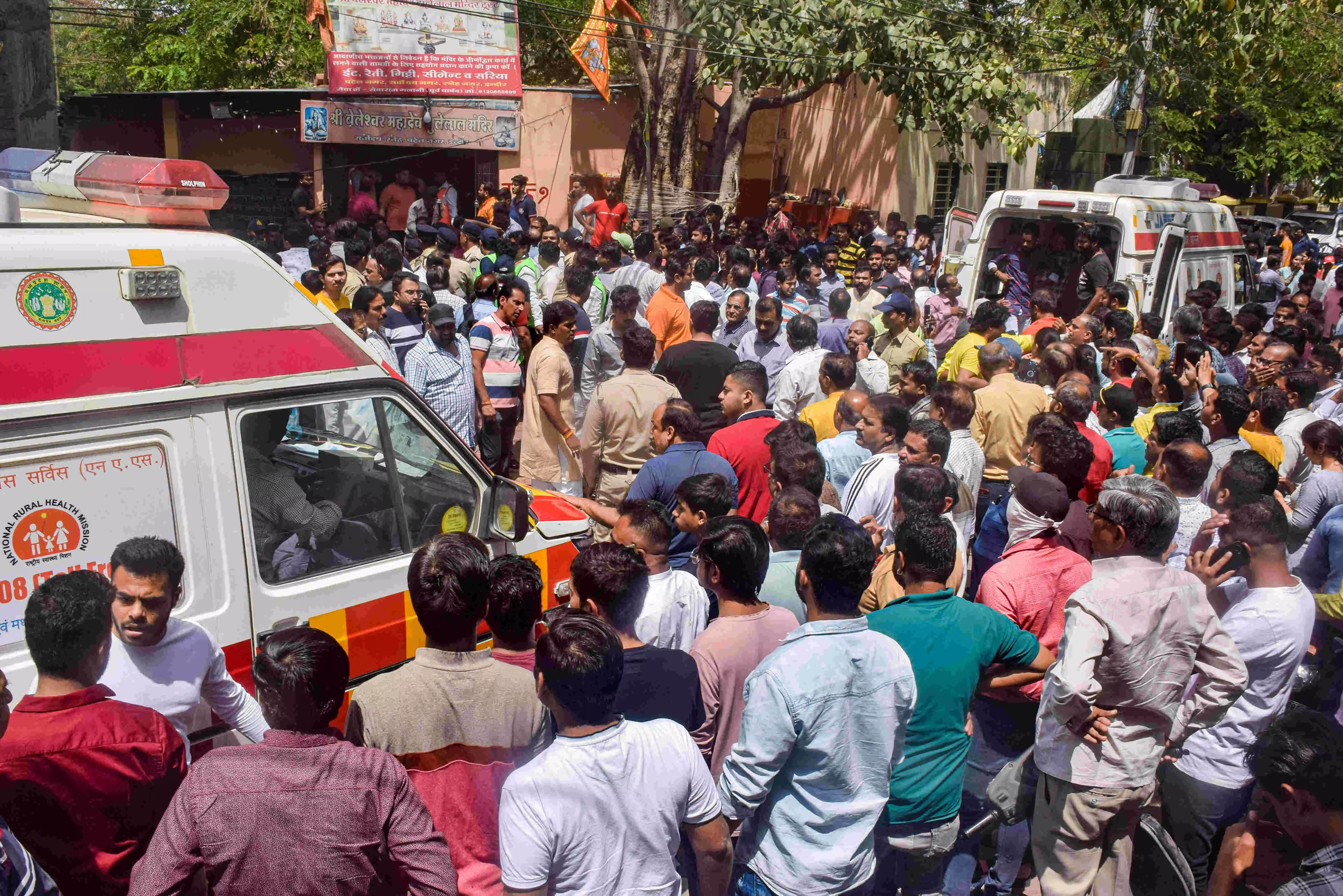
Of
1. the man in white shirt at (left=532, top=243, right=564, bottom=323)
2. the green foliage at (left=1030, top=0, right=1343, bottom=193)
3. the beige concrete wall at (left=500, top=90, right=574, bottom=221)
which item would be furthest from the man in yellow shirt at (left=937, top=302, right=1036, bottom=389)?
the beige concrete wall at (left=500, top=90, right=574, bottom=221)

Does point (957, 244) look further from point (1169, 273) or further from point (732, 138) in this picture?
point (732, 138)

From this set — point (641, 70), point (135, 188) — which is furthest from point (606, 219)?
point (135, 188)

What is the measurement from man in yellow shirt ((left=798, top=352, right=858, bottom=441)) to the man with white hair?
2.65 metres

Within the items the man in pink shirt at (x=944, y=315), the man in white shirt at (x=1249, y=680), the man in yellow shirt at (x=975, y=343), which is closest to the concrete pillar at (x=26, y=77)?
the man in yellow shirt at (x=975, y=343)

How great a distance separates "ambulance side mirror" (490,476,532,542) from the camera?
4.09 metres

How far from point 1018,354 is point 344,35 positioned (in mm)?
13643

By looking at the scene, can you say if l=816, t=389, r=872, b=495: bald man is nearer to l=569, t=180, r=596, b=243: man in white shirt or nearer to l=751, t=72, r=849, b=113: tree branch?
l=569, t=180, r=596, b=243: man in white shirt

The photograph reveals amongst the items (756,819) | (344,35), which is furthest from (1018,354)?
(344,35)

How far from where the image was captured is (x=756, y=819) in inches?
119

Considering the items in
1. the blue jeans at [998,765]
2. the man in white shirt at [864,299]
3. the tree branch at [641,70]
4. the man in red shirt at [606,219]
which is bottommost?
the blue jeans at [998,765]

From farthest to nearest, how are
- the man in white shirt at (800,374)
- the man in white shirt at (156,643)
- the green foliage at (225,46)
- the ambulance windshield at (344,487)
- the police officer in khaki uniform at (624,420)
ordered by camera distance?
the green foliage at (225,46), the man in white shirt at (800,374), the police officer in khaki uniform at (624,420), the ambulance windshield at (344,487), the man in white shirt at (156,643)

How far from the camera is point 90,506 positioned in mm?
3238

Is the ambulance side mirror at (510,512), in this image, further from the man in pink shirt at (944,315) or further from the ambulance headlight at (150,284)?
the man in pink shirt at (944,315)

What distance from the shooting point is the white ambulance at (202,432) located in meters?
3.14
